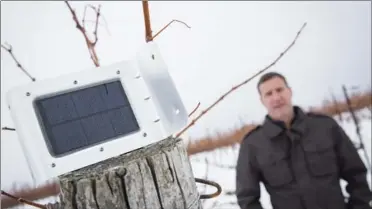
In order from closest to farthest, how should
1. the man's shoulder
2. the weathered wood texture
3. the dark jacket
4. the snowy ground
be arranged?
the weathered wood texture, the dark jacket, the man's shoulder, the snowy ground

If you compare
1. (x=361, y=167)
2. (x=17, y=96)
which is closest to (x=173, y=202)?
(x=17, y=96)

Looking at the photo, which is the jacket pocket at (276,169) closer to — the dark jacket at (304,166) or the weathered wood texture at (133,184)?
the dark jacket at (304,166)

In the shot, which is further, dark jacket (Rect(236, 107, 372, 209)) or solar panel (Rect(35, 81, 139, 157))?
dark jacket (Rect(236, 107, 372, 209))

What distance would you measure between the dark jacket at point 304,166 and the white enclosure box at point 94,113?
1.15m

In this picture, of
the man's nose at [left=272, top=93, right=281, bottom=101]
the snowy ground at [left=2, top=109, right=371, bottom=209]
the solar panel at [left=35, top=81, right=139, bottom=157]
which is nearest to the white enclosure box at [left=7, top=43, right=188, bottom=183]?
the solar panel at [left=35, top=81, right=139, bottom=157]

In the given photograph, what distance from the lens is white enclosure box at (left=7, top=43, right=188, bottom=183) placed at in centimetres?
65

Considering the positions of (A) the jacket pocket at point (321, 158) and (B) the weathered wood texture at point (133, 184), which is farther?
(A) the jacket pocket at point (321, 158)

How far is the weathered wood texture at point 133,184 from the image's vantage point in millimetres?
649

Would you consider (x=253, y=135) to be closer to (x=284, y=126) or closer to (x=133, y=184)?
(x=284, y=126)

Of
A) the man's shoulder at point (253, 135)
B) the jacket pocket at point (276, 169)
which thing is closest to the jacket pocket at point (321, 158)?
the jacket pocket at point (276, 169)

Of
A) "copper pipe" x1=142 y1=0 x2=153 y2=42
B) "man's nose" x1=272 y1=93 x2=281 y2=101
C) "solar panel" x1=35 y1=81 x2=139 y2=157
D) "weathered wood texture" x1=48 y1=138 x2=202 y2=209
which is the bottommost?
"weathered wood texture" x1=48 y1=138 x2=202 y2=209

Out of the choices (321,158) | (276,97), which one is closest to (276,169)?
(321,158)

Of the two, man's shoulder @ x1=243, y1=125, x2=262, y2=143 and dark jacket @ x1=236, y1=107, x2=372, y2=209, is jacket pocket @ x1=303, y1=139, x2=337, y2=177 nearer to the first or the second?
dark jacket @ x1=236, y1=107, x2=372, y2=209

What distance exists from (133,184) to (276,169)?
1249 millimetres
